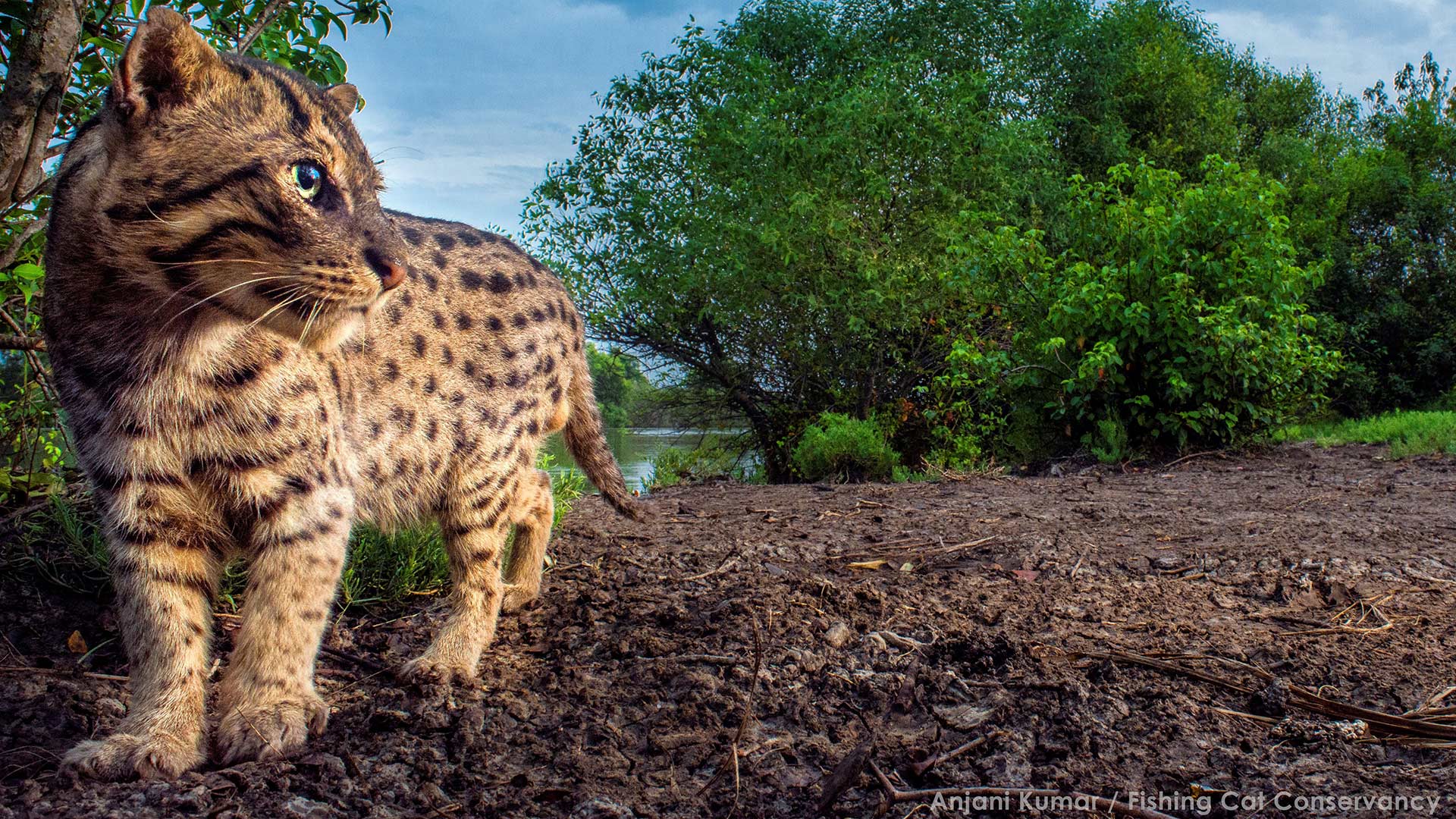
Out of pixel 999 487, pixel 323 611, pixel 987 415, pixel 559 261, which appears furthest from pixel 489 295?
pixel 559 261

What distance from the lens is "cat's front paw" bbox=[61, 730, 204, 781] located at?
253 centimetres

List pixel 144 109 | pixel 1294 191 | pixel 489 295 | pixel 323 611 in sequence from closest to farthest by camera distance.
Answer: pixel 144 109 → pixel 323 611 → pixel 489 295 → pixel 1294 191

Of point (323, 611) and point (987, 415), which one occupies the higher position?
point (987, 415)

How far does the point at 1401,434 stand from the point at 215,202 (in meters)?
12.6

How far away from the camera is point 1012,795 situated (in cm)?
226

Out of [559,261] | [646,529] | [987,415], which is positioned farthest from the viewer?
[559,261]

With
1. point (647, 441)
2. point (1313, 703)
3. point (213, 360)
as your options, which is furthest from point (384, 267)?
point (647, 441)

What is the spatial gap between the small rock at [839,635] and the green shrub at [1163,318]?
19.5 ft

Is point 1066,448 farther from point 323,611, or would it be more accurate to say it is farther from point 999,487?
point 323,611

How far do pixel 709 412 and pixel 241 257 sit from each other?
13086 millimetres

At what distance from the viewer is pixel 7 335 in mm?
4168

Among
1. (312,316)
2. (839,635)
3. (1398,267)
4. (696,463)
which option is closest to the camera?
(312,316)

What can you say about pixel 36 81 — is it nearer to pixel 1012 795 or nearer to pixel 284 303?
pixel 284 303

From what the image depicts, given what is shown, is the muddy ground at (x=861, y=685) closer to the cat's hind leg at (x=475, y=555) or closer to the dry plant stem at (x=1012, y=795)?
the dry plant stem at (x=1012, y=795)
